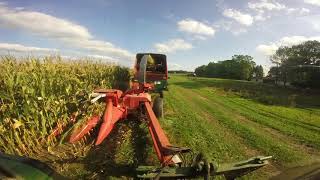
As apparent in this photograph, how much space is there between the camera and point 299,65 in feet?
233

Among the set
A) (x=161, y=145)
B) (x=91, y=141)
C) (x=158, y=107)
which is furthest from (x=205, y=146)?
(x=161, y=145)

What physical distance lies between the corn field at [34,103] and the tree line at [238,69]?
11312 cm

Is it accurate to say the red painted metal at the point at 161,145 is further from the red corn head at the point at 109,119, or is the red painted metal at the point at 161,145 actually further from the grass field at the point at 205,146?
the red corn head at the point at 109,119

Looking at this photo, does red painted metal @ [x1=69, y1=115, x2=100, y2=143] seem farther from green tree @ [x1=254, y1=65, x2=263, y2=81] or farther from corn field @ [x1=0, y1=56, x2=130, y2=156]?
green tree @ [x1=254, y1=65, x2=263, y2=81]

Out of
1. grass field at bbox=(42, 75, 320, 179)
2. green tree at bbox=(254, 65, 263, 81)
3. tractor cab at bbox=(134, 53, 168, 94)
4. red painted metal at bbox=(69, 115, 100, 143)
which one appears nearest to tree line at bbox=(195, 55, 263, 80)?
green tree at bbox=(254, 65, 263, 81)

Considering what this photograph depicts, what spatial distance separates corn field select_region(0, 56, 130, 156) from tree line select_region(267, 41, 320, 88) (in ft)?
186

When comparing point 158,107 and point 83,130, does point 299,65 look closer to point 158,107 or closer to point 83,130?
point 158,107

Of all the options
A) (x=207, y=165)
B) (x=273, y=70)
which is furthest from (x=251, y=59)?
(x=207, y=165)

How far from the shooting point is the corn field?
7.88 metres

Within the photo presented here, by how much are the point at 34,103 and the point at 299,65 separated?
69001 millimetres

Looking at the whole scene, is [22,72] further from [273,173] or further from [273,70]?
[273,70]

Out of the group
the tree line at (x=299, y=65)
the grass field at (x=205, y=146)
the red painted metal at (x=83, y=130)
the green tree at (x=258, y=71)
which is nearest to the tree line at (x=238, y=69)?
the green tree at (x=258, y=71)

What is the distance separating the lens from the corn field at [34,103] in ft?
25.9

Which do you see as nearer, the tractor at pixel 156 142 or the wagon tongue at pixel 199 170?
the wagon tongue at pixel 199 170
